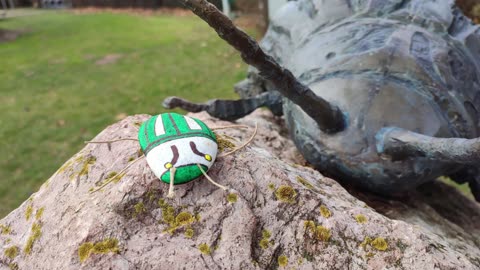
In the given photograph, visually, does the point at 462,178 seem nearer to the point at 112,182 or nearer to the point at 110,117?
the point at 112,182

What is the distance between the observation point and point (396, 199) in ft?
6.24

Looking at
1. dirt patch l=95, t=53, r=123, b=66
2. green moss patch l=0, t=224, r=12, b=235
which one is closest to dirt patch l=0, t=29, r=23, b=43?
dirt patch l=95, t=53, r=123, b=66

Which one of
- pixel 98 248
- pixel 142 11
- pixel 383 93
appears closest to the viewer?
pixel 98 248

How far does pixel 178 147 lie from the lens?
3.86ft

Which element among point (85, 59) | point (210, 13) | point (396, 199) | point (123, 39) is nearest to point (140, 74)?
point (85, 59)

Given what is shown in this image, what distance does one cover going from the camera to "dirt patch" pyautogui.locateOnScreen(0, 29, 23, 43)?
29.3ft

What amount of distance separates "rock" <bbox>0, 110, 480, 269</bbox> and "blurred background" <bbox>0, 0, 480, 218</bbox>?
1.85 meters

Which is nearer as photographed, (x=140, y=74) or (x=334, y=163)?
(x=334, y=163)

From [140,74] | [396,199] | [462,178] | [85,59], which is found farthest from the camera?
[85,59]

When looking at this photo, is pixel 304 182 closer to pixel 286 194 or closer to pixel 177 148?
pixel 286 194

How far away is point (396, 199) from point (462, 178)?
38 centimetres

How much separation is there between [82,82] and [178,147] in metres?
5.50

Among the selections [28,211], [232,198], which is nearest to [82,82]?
[28,211]

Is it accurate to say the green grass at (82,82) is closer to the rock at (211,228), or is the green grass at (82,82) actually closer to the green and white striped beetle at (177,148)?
the rock at (211,228)
